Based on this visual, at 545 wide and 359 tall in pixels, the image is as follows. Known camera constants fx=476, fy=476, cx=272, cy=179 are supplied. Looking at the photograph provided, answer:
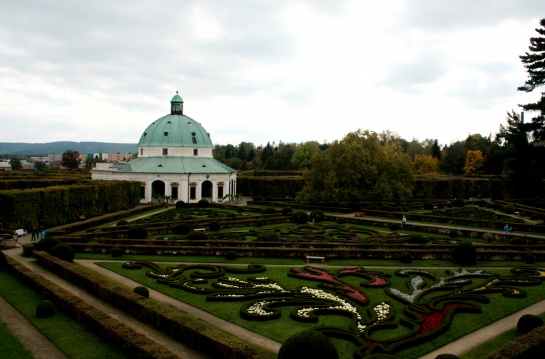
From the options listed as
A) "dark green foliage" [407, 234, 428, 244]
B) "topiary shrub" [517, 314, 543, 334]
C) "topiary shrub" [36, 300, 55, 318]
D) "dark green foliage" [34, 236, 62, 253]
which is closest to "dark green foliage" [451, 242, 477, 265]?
"dark green foliage" [407, 234, 428, 244]

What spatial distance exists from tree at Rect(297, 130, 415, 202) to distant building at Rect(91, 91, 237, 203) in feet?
56.3

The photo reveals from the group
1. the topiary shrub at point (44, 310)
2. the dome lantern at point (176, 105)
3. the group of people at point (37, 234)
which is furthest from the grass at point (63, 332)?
the dome lantern at point (176, 105)

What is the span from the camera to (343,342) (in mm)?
14117

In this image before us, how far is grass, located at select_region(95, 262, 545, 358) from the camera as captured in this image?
14.4 metres

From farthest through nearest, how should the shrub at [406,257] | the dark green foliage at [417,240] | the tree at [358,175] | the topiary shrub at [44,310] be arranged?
the tree at [358,175]
the dark green foliage at [417,240]
the shrub at [406,257]
the topiary shrub at [44,310]

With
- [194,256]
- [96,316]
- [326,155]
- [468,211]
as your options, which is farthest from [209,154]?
[96,316]

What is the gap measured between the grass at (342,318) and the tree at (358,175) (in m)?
29.5

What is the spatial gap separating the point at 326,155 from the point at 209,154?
2516 cm

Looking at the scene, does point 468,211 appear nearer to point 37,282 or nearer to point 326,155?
point 326,155

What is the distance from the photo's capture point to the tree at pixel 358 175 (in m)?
51.2

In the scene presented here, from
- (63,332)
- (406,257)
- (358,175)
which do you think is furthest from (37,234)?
(358,175)

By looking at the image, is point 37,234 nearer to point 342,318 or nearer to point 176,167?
point 342,318

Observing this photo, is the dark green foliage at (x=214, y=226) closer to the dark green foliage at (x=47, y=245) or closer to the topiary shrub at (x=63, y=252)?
the dark green foliage at (x=47, y=245)

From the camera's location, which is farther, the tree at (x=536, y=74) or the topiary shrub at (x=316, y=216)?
the topiary shrub at (x=316, y=216)
